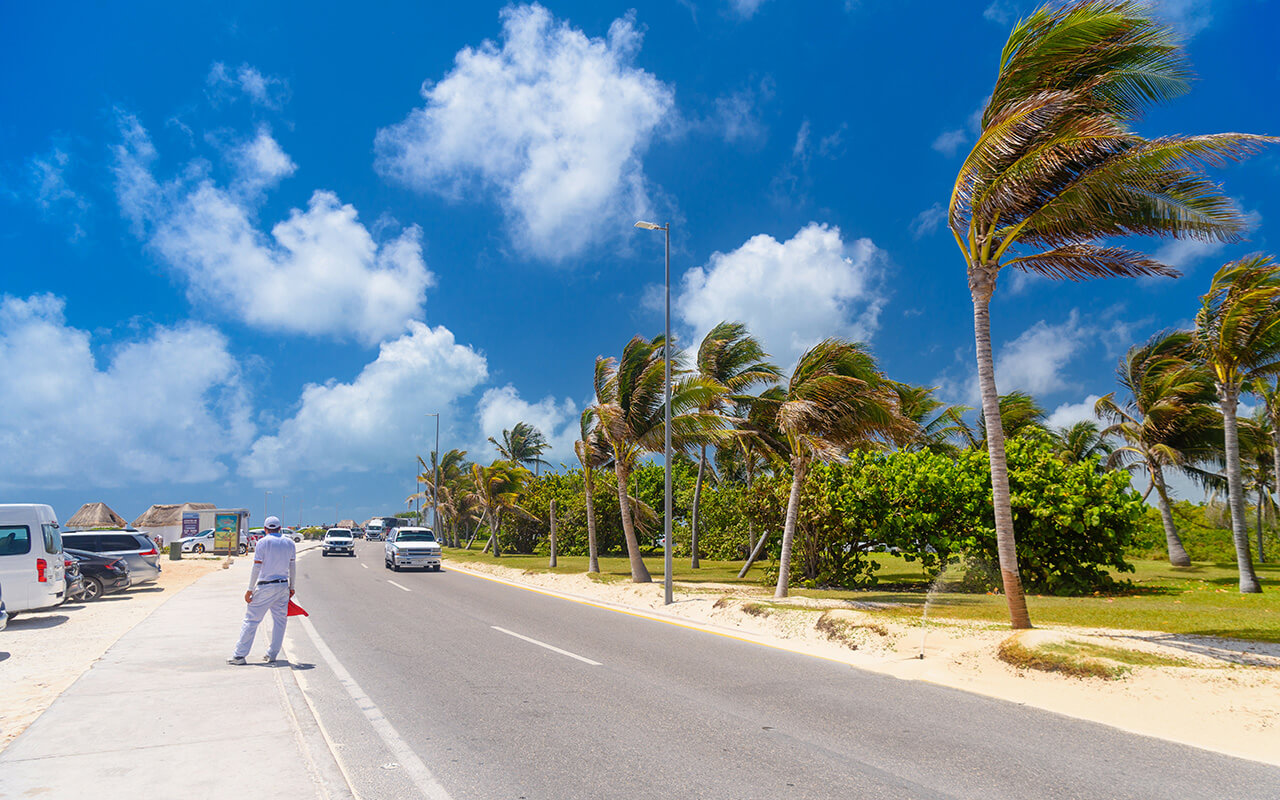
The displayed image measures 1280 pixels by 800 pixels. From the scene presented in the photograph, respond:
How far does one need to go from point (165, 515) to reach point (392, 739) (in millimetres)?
94452

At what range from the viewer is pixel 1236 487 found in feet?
63.3

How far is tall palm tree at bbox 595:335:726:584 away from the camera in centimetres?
2175

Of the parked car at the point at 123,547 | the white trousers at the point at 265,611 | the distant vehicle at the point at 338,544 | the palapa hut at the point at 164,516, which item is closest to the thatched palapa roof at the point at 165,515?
the palapa hut at the point at 164,516

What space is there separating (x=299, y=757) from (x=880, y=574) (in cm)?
2336

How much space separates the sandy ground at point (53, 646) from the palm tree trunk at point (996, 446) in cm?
1206

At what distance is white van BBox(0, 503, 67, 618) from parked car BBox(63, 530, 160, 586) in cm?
974

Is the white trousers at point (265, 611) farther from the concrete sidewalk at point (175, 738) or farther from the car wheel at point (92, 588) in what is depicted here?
the car wheel at point (92, 588)

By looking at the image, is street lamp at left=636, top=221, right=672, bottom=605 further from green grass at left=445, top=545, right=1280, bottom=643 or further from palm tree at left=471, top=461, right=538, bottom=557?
palm tree at left=471, top=461, right=538, bottom=557

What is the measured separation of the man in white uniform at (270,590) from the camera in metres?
9.30

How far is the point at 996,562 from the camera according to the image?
20078mm

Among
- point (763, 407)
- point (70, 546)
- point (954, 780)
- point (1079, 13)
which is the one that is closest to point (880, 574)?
point (763, 407)

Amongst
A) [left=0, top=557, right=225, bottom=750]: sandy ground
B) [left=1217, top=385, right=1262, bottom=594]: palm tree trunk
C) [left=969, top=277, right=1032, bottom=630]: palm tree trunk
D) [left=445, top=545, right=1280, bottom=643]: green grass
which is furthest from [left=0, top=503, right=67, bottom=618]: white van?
[left=1217, top=385, right=1262, bottom=594]: palm tree trunk

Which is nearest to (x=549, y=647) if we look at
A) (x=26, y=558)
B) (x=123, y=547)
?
(x=26, y=558)

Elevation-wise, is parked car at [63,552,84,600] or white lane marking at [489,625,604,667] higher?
parked car at [63,552,84,600]
